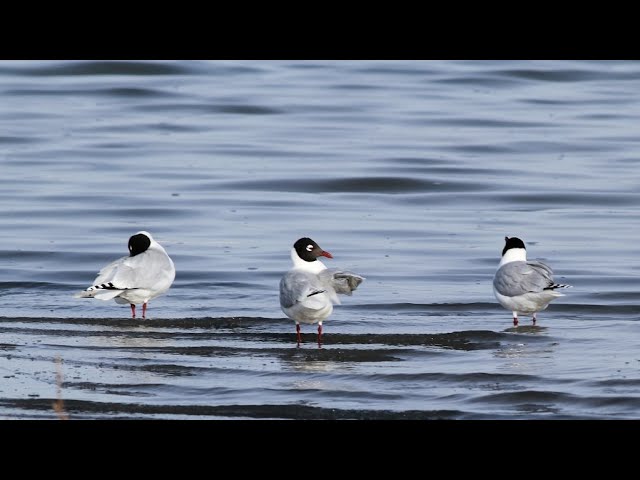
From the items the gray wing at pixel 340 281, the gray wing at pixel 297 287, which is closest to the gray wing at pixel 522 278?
the gray wing at pixel 340 281

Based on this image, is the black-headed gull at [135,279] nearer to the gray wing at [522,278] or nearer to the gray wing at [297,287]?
the gray wing at [297,287]

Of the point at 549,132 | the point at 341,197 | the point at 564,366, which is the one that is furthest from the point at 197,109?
the point at 564,366

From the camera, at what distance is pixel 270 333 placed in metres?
11.6

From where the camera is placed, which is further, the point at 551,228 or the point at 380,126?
the point at 380,126

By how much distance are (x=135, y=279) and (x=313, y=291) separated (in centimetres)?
193

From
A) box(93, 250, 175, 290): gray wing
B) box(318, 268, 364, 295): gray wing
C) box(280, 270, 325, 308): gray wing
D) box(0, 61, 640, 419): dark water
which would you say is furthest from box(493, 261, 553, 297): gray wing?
box(93, 250, 175, 290): gray wing

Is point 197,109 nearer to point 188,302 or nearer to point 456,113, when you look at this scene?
point 456,113

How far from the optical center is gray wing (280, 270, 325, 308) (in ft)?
35.6

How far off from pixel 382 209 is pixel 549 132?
7135 millimetres

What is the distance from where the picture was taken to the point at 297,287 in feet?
35.8

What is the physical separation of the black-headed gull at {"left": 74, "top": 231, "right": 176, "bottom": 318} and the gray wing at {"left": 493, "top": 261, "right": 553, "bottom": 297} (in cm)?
298

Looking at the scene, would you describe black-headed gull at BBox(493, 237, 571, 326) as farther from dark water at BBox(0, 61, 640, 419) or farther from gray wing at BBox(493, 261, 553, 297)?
dark water at BBox(0, 61, 640, 419)

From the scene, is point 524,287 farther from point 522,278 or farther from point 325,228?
Result: point 325,228

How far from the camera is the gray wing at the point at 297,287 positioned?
35.6ft
